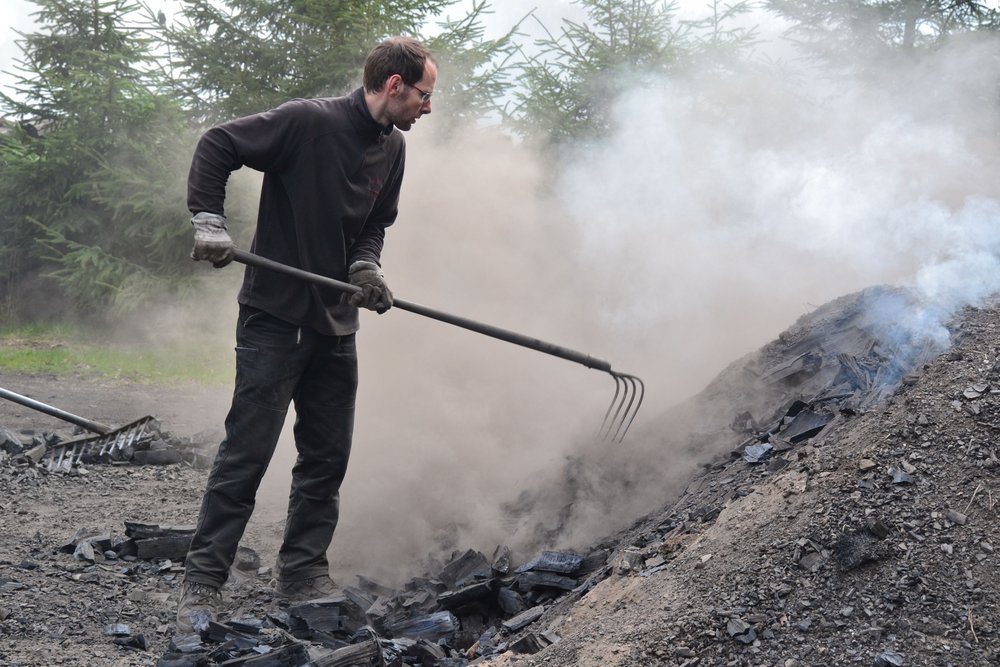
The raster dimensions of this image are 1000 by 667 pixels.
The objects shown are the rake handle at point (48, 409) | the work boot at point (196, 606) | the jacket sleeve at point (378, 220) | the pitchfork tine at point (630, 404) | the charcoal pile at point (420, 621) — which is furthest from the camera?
the rake handle at point (48, 409)

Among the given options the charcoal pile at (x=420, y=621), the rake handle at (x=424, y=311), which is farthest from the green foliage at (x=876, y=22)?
the charcoal pile at (x=420, y=621)

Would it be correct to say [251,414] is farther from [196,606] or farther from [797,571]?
[797,571]

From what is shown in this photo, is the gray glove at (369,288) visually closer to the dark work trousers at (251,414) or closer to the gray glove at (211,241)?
the dark work trousers at (251,414)

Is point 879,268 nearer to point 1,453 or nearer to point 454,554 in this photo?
point 454,554

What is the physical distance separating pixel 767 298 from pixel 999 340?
8.61 feet

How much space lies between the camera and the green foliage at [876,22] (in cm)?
1035

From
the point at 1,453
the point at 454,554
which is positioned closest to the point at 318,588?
the point at 454,554

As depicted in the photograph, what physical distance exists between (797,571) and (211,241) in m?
2.61

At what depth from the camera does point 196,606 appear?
3.86 metres

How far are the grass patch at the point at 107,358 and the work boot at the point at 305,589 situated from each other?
6.86m

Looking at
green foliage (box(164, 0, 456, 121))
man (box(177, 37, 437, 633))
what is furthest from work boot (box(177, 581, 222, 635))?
green foliage (box(164, 0, 456, 121))

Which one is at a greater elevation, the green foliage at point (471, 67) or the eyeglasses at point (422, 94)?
the green foliage at point (471, 67)

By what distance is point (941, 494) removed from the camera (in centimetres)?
320

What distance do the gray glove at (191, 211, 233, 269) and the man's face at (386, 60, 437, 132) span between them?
36.0 inches
